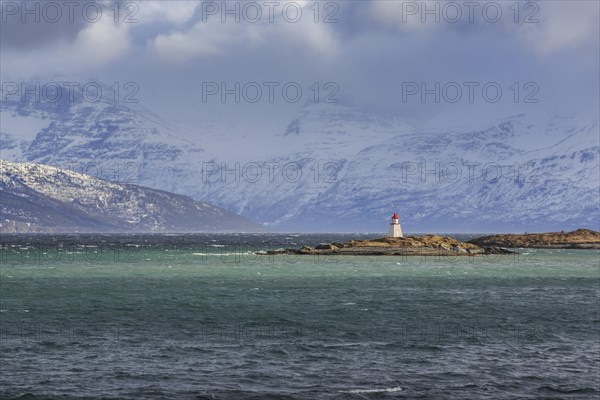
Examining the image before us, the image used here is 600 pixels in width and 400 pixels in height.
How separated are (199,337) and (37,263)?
4522 inches

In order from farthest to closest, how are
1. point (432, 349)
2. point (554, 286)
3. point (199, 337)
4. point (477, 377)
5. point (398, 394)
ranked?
point (554, 286)
point (199, 337)
point (432, 349)
point (477, 377)
point (398, 394)

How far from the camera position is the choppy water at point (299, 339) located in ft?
155

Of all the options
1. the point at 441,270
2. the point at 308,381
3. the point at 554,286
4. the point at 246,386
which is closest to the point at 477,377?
the point at 308,381

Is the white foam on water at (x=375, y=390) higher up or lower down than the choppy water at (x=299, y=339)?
lower down

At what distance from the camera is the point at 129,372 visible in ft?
165

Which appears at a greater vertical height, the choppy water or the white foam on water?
the choppy water

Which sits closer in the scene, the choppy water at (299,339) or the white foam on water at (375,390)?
the white foam on water at (375,390)

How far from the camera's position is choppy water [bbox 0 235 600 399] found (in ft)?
155

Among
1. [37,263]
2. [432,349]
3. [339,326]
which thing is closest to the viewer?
[432,349]

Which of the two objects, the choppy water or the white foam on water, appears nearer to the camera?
the white foam on water

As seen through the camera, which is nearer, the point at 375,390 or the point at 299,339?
the point at 375,390

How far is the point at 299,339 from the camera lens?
62844mm

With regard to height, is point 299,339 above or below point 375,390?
above

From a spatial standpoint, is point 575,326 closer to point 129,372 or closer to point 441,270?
point 129,372
